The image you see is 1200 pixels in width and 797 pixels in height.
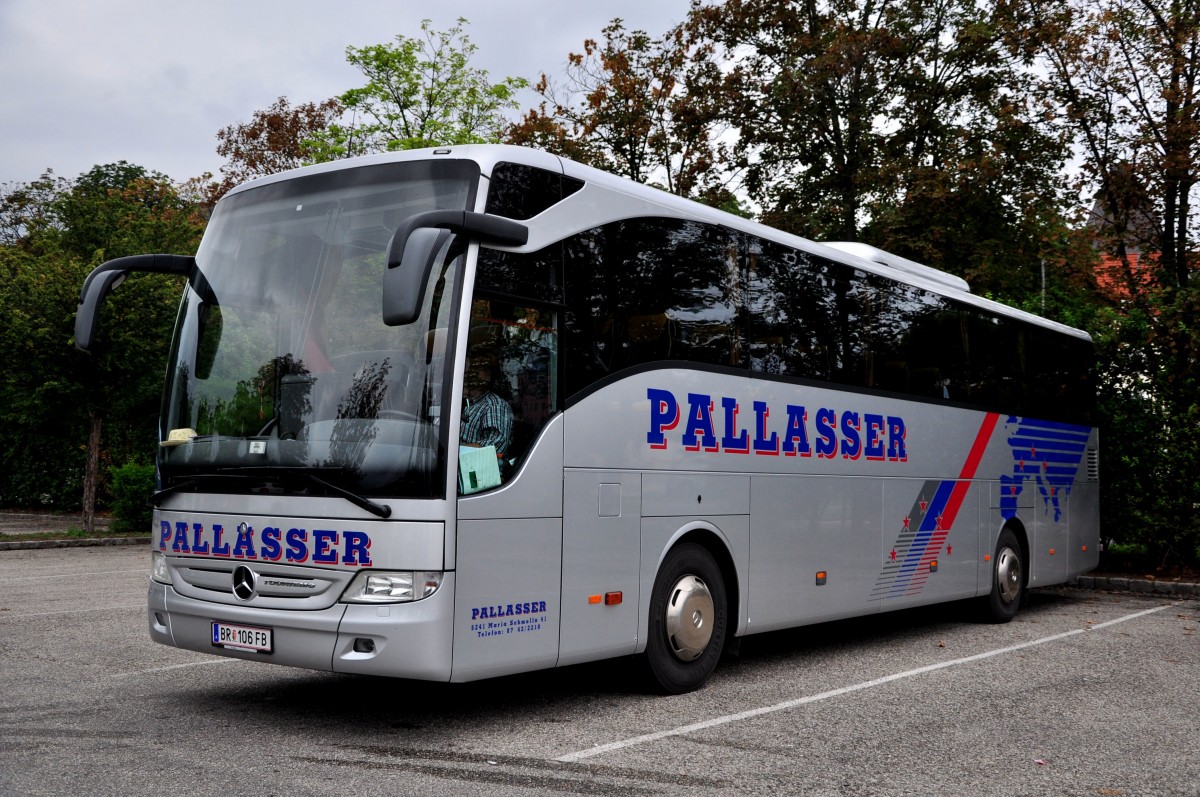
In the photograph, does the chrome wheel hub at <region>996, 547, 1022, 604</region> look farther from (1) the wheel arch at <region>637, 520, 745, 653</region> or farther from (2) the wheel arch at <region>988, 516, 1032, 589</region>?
(1) the wheel arch at <region>637, 520, 745, 653</region>

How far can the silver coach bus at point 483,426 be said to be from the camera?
20.8 ft

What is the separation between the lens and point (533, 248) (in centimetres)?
703

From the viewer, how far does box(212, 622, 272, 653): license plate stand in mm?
6598

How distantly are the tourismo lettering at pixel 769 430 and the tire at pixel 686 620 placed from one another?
0.82m

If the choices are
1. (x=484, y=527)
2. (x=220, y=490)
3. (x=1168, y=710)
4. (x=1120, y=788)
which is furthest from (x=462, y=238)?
(x=1168, y=710)

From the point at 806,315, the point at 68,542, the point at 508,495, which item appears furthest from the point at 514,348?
the point at 68,542

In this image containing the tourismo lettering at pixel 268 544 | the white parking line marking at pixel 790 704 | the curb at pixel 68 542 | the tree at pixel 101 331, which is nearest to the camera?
the tourismo lettering at pixel 268 544

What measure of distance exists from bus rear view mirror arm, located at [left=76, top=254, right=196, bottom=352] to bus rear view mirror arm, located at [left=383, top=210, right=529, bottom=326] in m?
2.22

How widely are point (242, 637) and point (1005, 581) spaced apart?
9.18 meters

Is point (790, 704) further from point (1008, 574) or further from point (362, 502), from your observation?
point (1008, 574)

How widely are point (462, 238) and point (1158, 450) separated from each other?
1385cm

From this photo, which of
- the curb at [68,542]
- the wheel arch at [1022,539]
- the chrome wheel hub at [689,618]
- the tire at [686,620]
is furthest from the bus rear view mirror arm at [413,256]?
the curb at [68,542]

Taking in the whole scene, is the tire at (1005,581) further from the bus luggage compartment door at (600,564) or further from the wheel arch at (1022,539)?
the bus luggage compartment door at (600,564)

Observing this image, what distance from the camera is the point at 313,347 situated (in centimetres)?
671
